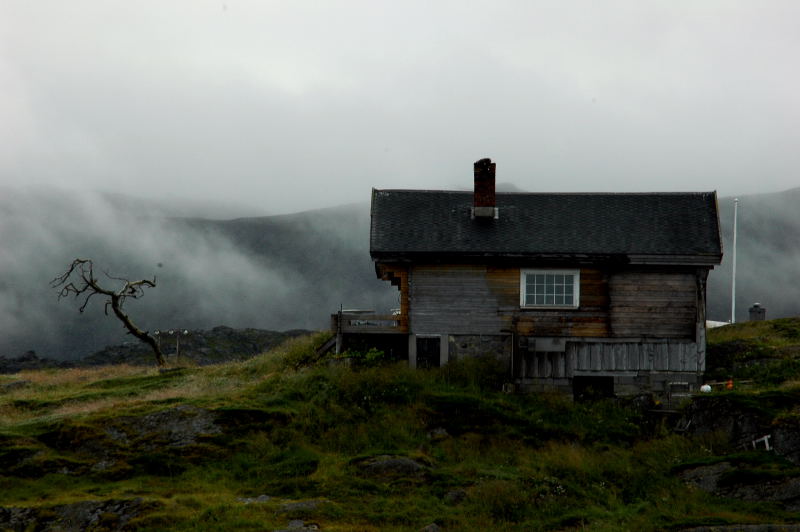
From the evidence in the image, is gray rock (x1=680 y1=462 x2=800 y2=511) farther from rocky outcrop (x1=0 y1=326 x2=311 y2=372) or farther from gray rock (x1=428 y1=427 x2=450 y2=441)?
rocky outcrop (x1=0 y1=326 x2=311 y2=372)

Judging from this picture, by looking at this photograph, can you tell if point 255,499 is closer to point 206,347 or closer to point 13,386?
point 13,386

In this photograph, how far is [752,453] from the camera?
2000cm

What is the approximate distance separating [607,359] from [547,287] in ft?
10.3

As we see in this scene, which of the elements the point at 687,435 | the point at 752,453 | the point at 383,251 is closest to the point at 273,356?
the point at 383,251

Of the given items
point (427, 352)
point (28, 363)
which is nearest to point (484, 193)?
point (427, 352)

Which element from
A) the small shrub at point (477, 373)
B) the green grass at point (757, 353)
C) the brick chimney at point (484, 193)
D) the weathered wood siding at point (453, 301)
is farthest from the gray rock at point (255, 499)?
the green grass at point (757, 353)

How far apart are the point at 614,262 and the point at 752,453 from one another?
28.9ft

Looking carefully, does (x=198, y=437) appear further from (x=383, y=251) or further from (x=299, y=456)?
(x=383, y=251)

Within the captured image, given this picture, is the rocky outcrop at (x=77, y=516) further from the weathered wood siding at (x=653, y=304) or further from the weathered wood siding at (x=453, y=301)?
the weathered wood siding at (x=653, y=304)

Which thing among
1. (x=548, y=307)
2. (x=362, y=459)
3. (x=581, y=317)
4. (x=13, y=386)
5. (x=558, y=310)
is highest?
(x=548, y=307)

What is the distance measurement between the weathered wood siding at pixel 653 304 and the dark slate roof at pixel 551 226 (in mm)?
798

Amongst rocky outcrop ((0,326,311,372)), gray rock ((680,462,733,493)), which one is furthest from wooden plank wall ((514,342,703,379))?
rocky outcrop ((0,326,311,372))

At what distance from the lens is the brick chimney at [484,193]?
1151 inches

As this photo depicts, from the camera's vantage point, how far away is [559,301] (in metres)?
27.6
